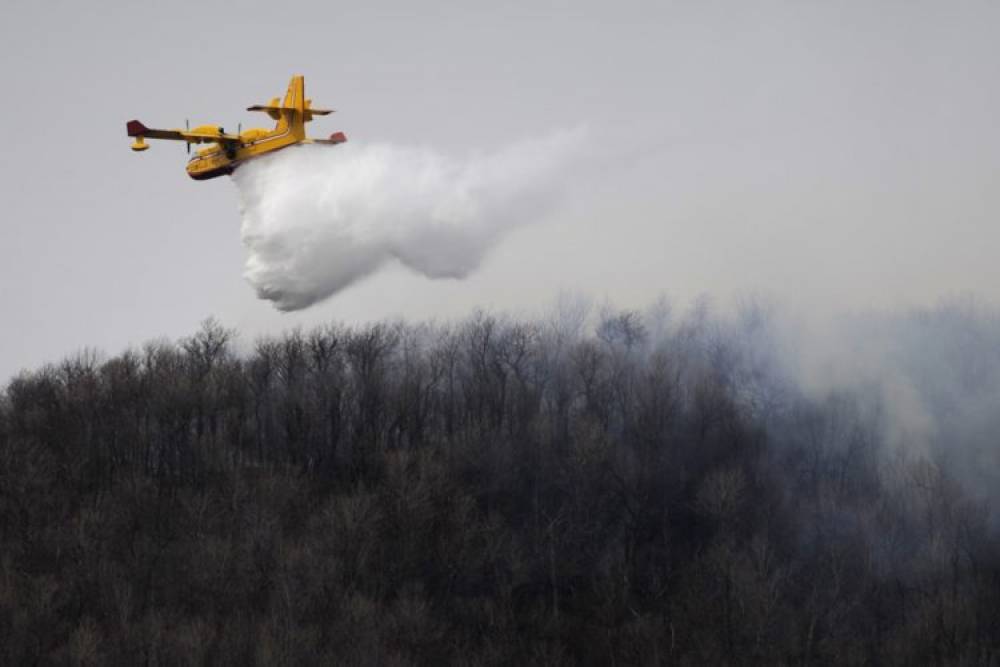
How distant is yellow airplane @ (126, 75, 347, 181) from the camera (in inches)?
2016

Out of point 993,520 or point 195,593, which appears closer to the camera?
point 195,593

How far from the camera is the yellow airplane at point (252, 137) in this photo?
168 ft

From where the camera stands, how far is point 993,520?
6156cm

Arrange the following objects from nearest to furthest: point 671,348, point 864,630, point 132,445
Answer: point 864,630, point 132,445, point 671,348

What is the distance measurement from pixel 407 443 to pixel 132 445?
12110 mm

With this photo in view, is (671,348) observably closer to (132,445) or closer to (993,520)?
(993,520)

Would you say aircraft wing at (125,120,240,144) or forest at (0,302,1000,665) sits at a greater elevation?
aircraft wing at (125,120,240,144)

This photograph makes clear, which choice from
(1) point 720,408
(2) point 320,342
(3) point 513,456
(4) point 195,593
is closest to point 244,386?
(2) point 320,342

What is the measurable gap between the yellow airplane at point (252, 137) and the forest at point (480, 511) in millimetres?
13886

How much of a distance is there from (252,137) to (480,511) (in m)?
19.3

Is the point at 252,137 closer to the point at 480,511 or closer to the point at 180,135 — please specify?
the point at 180,135

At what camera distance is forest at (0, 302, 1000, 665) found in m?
51.8

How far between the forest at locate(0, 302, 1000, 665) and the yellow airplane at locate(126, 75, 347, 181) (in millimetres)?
13886

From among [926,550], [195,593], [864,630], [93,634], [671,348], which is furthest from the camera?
[671,348]
